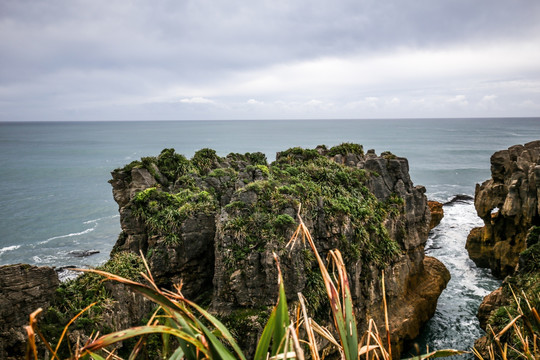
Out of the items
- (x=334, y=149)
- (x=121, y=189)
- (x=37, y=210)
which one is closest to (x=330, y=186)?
(x=334, y=149)

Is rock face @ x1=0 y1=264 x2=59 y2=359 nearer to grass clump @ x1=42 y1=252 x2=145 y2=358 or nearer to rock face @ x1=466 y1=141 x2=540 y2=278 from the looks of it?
grass clump @ x1=42 y1=252 x2=145 y2=358

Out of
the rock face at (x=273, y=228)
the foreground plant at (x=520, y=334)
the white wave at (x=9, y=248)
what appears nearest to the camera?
the foreground plant at (x=520, y=334)

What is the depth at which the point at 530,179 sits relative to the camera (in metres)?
21.7

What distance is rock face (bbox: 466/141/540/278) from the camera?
870 inches

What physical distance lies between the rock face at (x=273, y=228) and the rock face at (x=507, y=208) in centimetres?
764

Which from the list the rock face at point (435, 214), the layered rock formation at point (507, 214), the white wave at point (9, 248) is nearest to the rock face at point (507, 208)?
the layered rock formation at point (507, 214)

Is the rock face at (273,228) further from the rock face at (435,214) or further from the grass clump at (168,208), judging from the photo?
the rock face at (435,214)

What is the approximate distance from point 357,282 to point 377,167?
800 cm

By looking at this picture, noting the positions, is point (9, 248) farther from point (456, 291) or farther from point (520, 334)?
point (520, 334)

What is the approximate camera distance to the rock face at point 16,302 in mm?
9203

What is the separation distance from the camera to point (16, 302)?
9.40m

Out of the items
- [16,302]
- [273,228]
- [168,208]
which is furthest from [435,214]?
[16,302]

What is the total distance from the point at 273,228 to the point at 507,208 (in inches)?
751

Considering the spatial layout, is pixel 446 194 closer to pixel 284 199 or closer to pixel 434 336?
pixel 434 336
